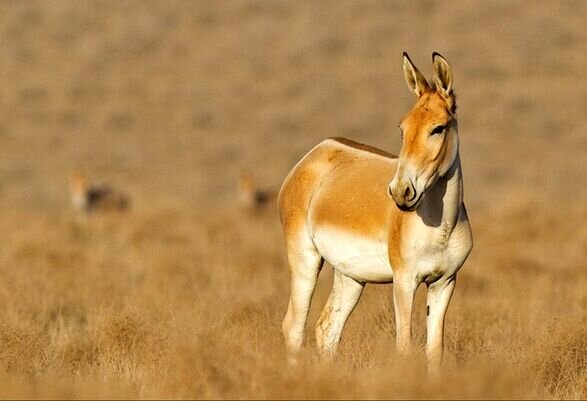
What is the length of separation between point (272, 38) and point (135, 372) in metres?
40.3

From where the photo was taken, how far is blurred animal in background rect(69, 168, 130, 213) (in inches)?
1043

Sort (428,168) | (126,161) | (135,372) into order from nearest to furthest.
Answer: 1. (428,168)
2. (135,372)
3. (126,161)

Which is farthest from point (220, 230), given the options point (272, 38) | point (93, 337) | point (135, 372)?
point (272, 38)

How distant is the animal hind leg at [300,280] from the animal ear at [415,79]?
175cm

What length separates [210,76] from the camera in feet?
147

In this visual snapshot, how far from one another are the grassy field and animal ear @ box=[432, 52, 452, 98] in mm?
1614

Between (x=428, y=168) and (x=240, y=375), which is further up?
(x=428, y=168)

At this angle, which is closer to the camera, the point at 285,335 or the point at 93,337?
the point at 285,335

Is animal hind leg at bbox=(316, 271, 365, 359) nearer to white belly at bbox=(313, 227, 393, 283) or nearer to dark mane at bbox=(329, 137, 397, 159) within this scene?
white belly at bbox=(313, 227, 393, 283)

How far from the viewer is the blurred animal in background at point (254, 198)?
27.1 meters

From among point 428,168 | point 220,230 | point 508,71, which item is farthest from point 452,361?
point 508,71

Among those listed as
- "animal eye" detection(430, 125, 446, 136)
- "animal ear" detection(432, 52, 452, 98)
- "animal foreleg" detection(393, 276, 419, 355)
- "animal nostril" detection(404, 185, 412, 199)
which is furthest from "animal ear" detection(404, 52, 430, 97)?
"animal foreleg" detection(393, 276, 419, 355)

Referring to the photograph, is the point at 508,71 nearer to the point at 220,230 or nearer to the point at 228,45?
the point at 228,45

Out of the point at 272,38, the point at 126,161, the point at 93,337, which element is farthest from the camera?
the point at 272,38
